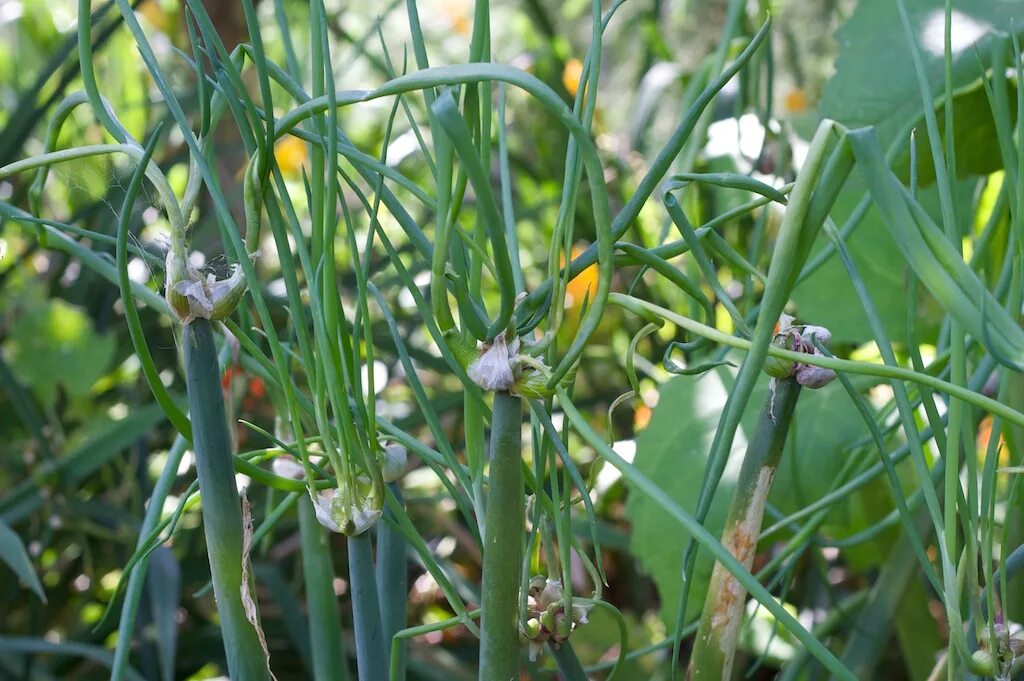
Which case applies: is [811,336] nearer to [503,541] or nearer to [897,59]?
[503,541]

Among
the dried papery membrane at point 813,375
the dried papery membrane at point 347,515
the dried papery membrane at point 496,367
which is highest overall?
the dried papery membrane at point 496,367

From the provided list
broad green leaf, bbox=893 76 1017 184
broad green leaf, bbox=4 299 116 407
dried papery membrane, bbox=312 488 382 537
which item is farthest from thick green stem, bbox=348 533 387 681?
broad green leaf, bbox=4 299 116 407

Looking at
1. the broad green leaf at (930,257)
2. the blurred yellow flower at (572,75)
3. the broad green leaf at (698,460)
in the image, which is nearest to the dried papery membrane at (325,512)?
the broad green leaf at (930,257)

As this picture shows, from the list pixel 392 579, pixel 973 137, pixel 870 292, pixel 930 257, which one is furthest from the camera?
pixel 870 292

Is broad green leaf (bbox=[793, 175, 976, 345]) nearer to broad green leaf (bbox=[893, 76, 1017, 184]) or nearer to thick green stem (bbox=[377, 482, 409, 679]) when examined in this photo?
broad green leaf (bbox=[893, 76, 1017, 184])

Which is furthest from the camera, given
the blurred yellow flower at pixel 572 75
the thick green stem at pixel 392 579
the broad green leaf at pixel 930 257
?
the blurred yellow flower at pixel 572 75

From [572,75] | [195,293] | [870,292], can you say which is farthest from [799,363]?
[572,75]

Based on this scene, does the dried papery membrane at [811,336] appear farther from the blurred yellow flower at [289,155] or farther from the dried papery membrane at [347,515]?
the blurred yellow flower at [289,155]
